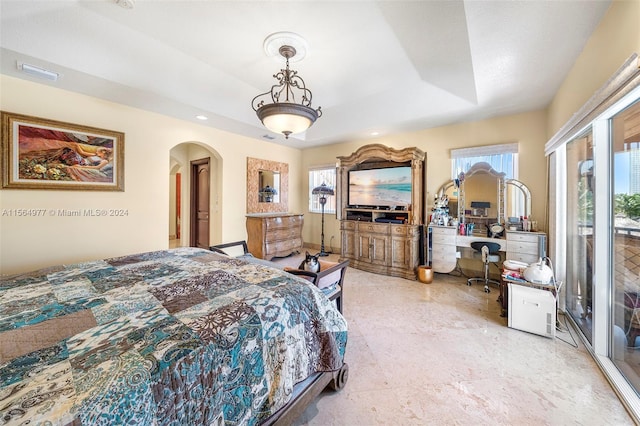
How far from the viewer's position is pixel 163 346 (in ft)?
3.21

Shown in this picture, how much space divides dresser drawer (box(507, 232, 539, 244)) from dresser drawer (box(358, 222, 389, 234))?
1.70 metres

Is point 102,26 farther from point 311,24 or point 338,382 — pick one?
point 338,382

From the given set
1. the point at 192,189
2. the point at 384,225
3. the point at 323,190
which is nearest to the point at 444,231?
the point at 384,225

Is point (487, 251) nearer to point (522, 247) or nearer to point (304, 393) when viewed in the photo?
point (522, 247)

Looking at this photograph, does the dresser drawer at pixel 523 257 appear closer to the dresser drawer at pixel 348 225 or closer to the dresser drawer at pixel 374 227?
the dresser drawer at pixel 374 227

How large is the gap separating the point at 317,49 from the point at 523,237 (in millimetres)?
3541

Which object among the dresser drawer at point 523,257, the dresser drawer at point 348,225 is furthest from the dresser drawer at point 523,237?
the dresser drawer at point 348,225

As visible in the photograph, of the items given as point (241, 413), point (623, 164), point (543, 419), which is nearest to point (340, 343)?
point (241, 413)

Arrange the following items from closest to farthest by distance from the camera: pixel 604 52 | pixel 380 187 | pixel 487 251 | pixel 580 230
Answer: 1. pixel 604 52
2. pixel 580 230
3. pixel 487 251
4. pixel 380 187

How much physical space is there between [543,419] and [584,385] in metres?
0.59

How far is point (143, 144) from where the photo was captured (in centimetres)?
358

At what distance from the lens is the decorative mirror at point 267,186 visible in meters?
5.12

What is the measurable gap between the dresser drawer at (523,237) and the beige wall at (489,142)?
451 millimetres

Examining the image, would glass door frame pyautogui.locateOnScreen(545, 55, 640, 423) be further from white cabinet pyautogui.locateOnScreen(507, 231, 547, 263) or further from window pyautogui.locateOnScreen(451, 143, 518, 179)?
window pyautogui.locateOnScreen(451, 143, 518, 179)
